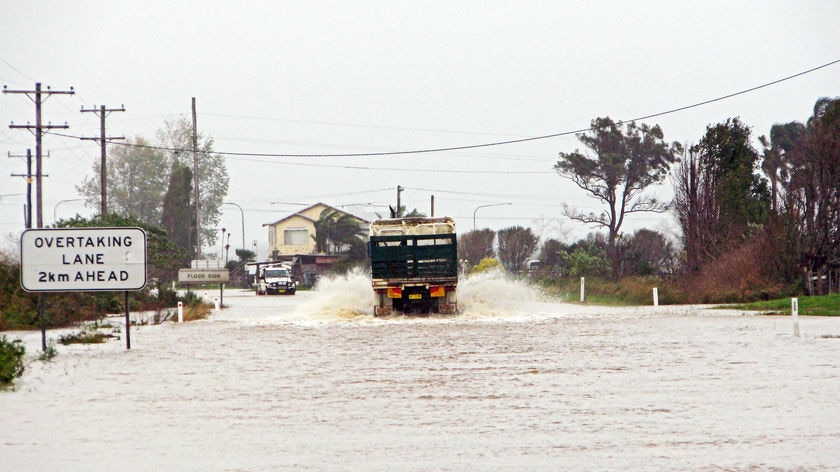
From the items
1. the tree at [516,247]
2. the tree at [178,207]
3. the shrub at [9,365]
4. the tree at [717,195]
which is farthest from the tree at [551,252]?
the shrub at [9,365]

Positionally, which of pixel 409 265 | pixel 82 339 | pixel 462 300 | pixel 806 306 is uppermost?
pixel 409 265

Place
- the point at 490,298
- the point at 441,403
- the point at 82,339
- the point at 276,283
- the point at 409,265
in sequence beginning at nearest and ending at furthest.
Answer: the point at 441,403, the point at 82,339, the point at 409,265, the point at 490,298, the point at 276,283

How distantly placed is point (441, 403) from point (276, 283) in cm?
6227

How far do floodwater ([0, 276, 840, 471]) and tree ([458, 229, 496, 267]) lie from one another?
5683cm

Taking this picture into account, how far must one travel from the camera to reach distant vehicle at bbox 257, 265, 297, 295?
2945 inches

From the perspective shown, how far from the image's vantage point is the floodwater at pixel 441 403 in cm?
970

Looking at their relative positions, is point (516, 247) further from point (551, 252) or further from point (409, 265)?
point (409, 265)

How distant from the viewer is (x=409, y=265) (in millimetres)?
34500

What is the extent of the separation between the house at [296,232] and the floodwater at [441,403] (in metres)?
85.1

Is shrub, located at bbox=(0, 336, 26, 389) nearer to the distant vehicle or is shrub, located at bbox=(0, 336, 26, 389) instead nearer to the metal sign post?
the metal sign post

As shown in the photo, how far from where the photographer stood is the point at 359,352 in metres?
21.8

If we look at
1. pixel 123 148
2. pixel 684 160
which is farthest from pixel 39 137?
pixel 123 148

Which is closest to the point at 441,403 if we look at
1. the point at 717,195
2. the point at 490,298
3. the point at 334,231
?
the point at 490,298

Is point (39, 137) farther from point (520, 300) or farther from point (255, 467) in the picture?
point (255, 467)
